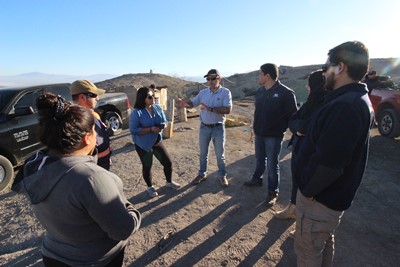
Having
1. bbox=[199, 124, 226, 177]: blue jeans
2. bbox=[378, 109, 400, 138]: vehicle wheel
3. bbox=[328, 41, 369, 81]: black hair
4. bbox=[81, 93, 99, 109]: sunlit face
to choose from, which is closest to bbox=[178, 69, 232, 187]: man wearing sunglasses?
bbox=[199, 124, 226, 177]: blue jeans

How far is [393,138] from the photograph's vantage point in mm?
8164

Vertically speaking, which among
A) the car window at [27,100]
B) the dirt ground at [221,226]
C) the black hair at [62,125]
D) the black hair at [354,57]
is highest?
the black hair at [354,57]

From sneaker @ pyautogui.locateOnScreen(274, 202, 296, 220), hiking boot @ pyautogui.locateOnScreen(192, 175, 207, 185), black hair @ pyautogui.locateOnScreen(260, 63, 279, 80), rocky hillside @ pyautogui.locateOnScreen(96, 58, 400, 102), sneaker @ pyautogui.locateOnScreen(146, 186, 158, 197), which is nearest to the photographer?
sneaker @ pyautogui.locateOnScreen(274, 202, 296, 220)

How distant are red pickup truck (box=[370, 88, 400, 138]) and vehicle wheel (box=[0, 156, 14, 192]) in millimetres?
9377

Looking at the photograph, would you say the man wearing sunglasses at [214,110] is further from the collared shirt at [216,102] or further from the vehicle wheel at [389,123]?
the vehicle wheel at [389,123]

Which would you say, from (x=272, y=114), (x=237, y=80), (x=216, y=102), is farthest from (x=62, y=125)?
(x=237, y=80)

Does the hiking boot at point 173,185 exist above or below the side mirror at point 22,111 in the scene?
below

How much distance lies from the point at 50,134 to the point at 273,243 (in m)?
2.91

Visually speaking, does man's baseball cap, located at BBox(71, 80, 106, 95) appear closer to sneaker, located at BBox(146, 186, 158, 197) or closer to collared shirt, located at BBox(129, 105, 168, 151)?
collared shirt, located at BBox(129, 105, 168, 151)

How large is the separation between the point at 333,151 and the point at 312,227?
2.24ft

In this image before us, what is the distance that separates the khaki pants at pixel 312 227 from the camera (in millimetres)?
2156

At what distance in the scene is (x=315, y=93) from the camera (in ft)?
10.1

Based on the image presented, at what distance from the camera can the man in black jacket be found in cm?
186

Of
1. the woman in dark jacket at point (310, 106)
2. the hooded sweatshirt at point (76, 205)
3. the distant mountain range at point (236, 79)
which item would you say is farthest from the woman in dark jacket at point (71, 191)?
the distant mountain range at point (236, 79)
